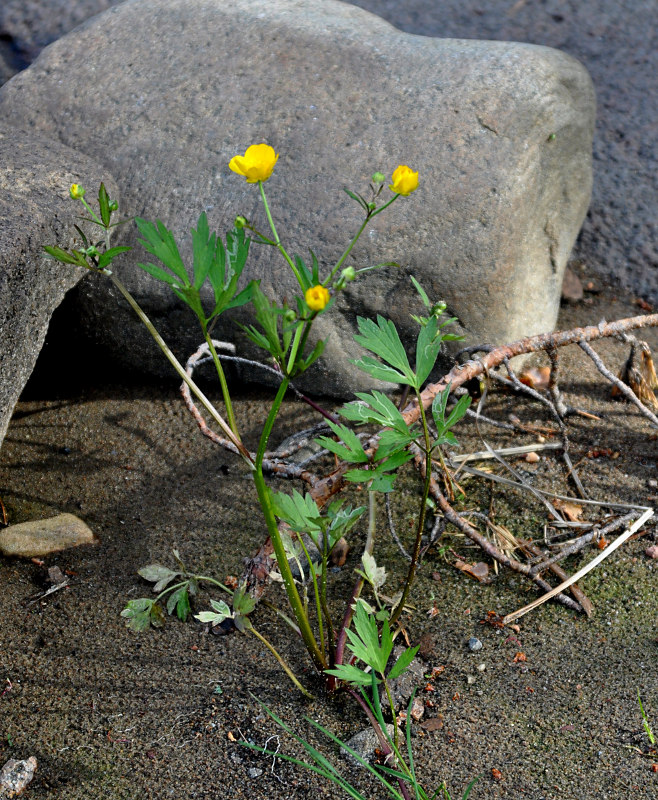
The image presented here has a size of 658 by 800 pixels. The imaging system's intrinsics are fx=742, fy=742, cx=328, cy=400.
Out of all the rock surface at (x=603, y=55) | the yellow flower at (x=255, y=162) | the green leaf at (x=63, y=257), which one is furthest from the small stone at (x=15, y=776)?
the rock surface at (x=603, y=55)

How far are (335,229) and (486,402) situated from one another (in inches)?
28.6

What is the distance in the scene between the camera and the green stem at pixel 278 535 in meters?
1.23

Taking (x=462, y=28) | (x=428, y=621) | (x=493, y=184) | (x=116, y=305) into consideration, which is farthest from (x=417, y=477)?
(x=462, y=28)

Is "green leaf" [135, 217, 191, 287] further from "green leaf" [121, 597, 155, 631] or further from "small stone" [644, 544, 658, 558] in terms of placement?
"small stone" [644, 544, 658, 558]

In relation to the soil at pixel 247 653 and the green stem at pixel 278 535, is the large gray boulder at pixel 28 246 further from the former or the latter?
the green stem at pixel 278 535

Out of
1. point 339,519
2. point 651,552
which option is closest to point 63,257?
point 339,519

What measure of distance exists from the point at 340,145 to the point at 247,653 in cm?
156

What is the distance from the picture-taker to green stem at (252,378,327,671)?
123 cm

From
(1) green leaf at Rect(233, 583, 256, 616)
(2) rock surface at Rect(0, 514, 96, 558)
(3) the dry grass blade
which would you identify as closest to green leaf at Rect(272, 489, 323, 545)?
(1) green leaf at Rect(233, 583, 256, 616)

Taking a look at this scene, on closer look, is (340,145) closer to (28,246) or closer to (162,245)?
(28,246)

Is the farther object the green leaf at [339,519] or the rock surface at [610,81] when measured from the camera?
the rock surface at [610,81]

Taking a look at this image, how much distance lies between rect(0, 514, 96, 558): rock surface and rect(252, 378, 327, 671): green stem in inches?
29.8

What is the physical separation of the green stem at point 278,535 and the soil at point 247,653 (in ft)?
0.47

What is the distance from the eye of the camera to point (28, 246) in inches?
74.5
